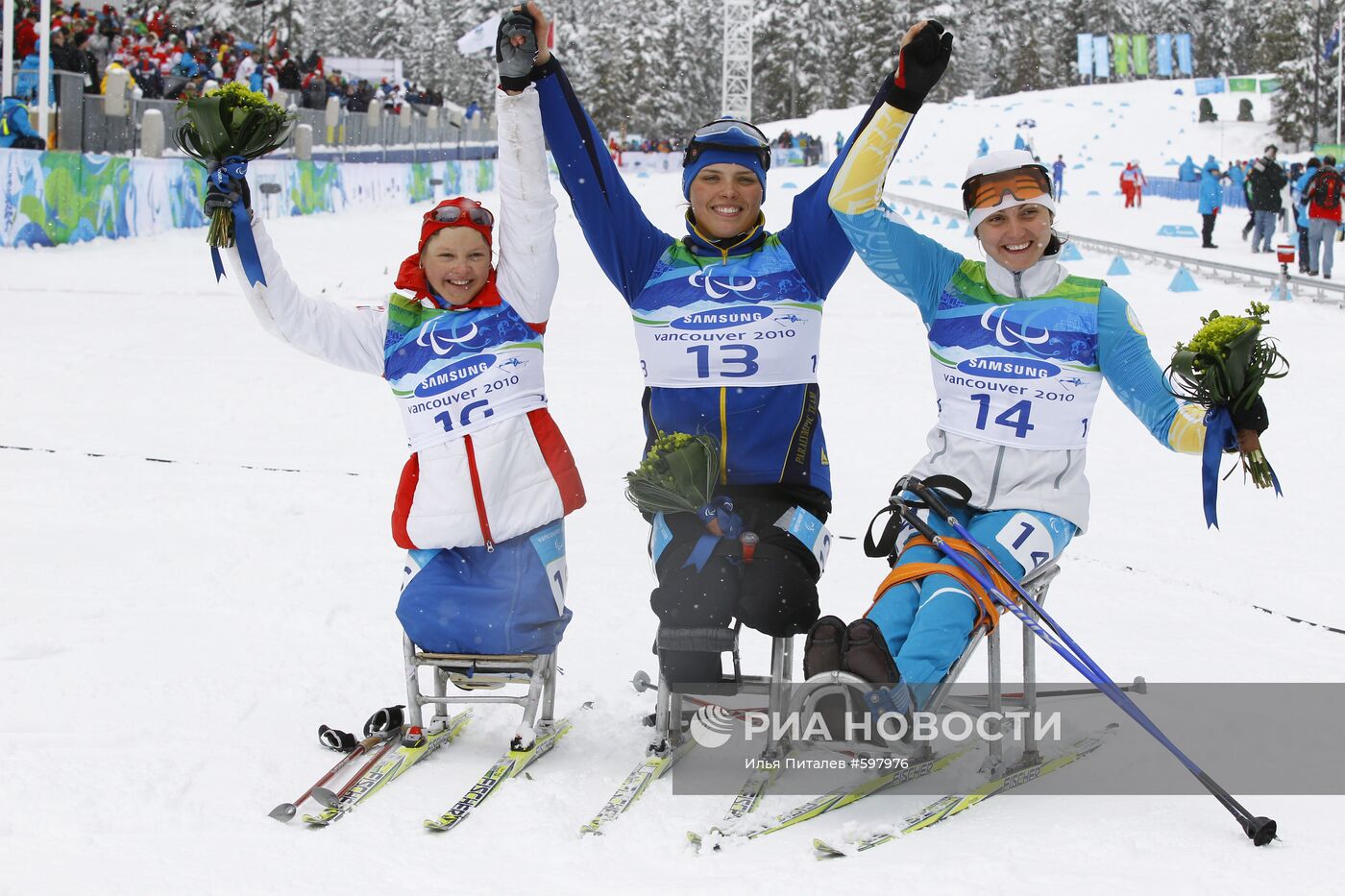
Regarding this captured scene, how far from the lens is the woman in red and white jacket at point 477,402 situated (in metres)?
4.09

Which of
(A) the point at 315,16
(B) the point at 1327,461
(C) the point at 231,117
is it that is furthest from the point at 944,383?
(A) the point at 315,16

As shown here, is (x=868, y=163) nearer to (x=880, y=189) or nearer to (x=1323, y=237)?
(x=880, y=189)

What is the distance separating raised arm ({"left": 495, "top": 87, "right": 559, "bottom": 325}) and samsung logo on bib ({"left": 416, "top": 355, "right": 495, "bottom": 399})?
0.22 metres

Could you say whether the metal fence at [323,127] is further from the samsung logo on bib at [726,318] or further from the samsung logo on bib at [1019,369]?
the samsung logo on bib at [1019,369]

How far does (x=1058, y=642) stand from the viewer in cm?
380

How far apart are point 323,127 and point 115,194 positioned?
31.3 ft

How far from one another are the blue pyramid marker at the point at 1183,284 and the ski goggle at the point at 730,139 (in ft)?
48.3

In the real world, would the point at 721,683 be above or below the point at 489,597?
below

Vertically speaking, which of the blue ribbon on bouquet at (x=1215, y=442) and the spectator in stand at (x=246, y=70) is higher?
the spectator in stand at (x=246, y=70)

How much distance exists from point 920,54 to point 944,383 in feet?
3.22

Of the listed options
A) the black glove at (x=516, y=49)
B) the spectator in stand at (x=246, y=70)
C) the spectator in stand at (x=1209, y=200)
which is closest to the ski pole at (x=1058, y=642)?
the black glove at (x=516, y=49)

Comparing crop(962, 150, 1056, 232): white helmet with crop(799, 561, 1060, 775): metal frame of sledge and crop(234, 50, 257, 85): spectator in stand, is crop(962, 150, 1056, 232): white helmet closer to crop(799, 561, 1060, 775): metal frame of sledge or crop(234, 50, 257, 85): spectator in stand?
crop(799, 561, 1060, 775): metal frame of sledge

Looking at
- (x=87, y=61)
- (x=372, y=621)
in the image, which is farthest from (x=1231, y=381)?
(x=87, y=61)

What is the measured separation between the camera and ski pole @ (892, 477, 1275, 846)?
3.31 metres
